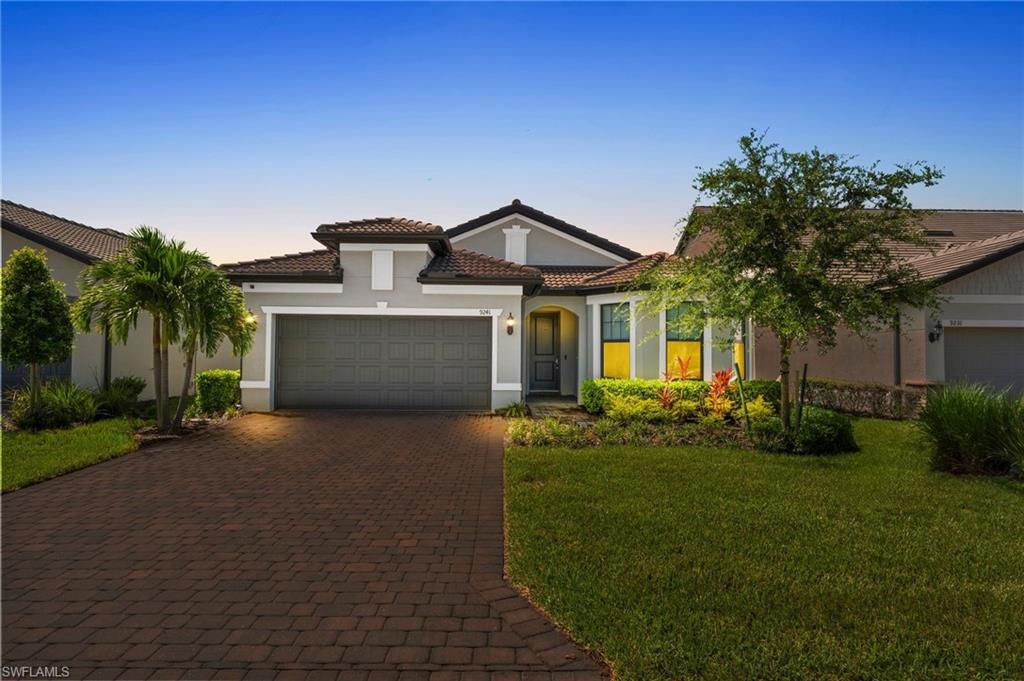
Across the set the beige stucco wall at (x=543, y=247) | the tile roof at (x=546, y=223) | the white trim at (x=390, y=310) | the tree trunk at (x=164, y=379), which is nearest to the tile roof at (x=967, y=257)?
the tile roof at (x=546, y=223)

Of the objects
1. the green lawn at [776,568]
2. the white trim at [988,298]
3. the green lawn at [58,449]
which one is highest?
the white trim at [988,298]

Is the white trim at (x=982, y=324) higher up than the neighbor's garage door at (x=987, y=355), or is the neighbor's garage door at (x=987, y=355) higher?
the white trim at (x=982, y=324)

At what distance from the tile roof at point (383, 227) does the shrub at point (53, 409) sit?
6.42 metres

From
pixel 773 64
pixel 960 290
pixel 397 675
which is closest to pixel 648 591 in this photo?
pixel 397 675

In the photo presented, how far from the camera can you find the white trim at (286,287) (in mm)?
13211

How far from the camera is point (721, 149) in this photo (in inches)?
354

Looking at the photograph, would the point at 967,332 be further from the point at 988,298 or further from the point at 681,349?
the point at 681,349

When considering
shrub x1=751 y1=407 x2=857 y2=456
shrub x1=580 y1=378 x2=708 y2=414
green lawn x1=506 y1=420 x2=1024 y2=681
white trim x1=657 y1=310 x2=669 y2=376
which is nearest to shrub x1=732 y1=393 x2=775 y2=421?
shrub x1=580 y1=378 x2=708 y2=414

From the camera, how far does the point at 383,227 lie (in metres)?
13.7

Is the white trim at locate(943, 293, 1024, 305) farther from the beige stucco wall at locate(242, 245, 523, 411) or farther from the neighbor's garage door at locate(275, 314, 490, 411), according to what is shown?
the neighbor's garage door at locate(275, 314, 490, 411)

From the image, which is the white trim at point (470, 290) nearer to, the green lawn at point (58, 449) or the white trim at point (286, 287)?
the white trim at point (286, 287)

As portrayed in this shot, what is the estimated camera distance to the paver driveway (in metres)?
3.03

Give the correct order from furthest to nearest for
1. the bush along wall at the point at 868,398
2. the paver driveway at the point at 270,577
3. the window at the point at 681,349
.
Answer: the window at the point at 681,349 < the bush along wall at the point at 868,398 < the paver driveway at the point at 270,577

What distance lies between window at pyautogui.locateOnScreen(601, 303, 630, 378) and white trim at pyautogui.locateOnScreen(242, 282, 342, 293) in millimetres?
7460
